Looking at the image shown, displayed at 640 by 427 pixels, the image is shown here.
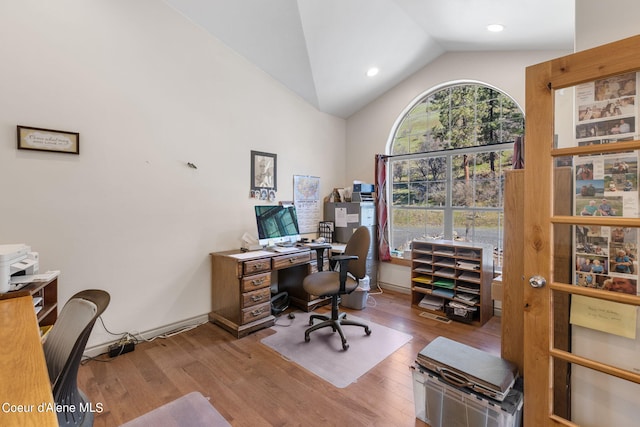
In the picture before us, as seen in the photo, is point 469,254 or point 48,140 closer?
point 48,140

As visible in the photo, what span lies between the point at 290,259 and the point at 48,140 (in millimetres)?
2177

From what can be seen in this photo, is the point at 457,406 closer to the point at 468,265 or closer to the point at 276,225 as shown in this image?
the point at 468,265

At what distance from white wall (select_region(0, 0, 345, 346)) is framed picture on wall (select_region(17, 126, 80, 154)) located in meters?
0.05

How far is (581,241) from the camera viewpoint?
1.29 m

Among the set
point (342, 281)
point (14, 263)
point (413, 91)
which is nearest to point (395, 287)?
point (342, 281)

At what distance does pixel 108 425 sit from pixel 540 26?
432 centimetres

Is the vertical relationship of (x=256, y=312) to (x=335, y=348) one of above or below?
above

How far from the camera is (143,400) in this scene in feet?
5.95

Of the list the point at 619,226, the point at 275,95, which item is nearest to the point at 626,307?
the point at 619,226

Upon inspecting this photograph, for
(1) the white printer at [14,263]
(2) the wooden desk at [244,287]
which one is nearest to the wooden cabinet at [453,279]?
(2) the wooden desk at [244,287]

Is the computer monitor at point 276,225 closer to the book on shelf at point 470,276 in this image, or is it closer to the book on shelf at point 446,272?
the book on shelf at point 446,272

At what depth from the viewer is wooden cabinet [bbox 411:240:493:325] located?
300 centimetres

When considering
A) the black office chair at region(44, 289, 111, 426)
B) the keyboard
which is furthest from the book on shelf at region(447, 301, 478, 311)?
the black office chair at region(44, 289, 111, 426)

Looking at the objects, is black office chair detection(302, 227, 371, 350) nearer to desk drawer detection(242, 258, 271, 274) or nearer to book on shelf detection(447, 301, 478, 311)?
desk drawer detection(242, 258, 271, 274)
